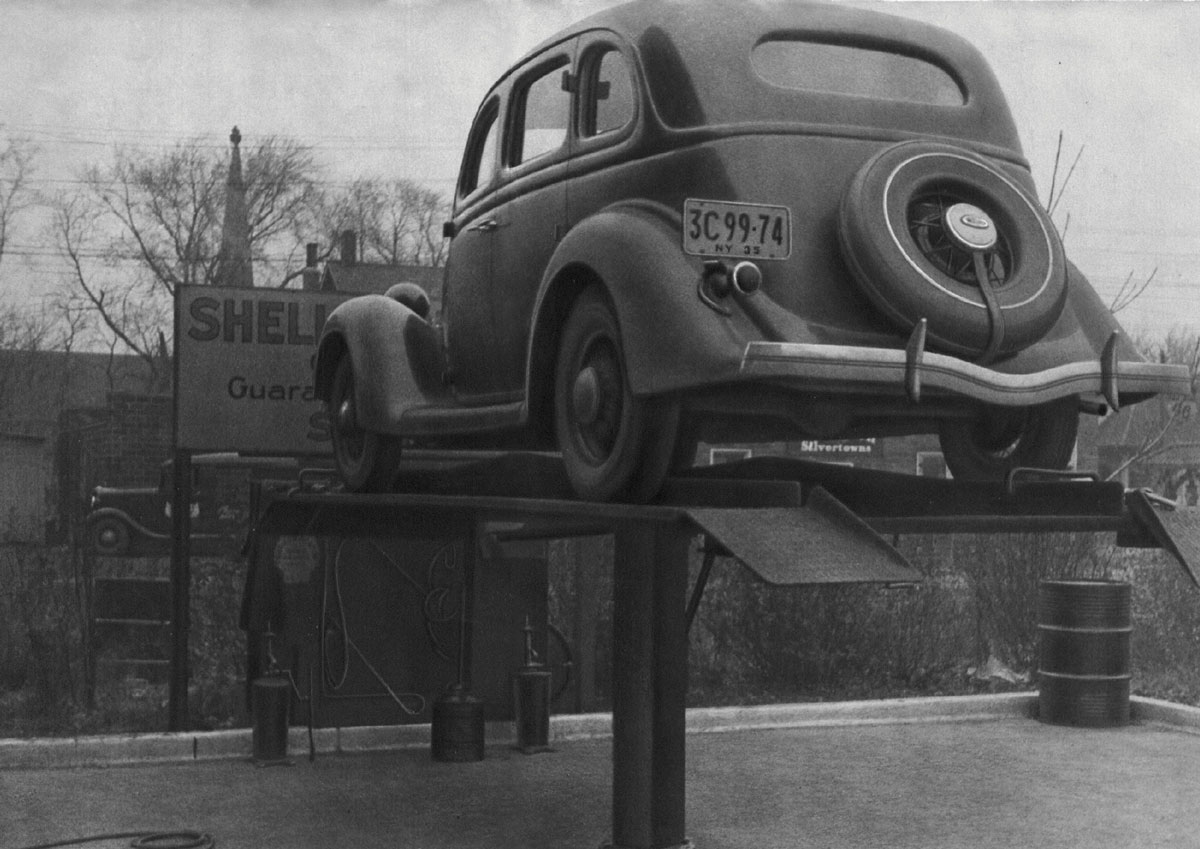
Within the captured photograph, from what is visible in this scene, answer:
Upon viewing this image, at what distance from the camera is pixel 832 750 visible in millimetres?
8969

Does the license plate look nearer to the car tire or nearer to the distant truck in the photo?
the car tire

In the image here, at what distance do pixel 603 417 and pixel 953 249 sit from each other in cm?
130

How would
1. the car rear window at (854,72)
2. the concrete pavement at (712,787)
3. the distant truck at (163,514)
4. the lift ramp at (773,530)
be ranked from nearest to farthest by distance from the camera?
the lift ramp at (773,530)
the car rear window at (854,72)
the concrete pavement at (712,787)
the distant truck at (163,514)

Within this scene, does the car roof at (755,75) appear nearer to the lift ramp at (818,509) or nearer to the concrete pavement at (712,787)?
the lift ramp at (818,509)

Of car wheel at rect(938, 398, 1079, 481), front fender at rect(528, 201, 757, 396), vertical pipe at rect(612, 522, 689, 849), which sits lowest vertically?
vertical pipe at rect(612, 522, 689, 849)

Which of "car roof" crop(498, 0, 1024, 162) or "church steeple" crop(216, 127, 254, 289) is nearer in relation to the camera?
"car roof" crop(498, 0, 1024, 162)

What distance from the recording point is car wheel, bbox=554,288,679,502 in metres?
5.22

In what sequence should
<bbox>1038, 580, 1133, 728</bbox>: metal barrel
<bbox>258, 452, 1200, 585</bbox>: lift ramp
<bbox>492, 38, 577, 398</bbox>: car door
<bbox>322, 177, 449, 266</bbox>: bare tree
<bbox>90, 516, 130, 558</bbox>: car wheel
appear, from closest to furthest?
1. <bbox>258, 452, 1200, 585</bbox>: lift ramp
2. <bbox>492, 38, 577, 398</bbox>: car door
3. <bbox>1038, 580, 1133, 728</bbox>: metal barrel
4. <bbox>90, 516, 130, 558</bbox>: car wheel
5. <bbox>322, 177, 449, 266</bbox>: bare tree

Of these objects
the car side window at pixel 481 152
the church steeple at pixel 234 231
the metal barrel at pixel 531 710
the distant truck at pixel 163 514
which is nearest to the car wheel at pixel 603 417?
the car side window at pixel 481 152

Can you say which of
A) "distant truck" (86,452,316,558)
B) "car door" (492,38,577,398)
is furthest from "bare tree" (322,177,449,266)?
"car door" (492,38,577,398)

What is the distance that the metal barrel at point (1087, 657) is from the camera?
9992 millimetres

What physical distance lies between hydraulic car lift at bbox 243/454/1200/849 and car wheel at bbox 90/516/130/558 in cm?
1357

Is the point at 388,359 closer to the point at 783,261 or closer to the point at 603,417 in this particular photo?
the point at 603,417

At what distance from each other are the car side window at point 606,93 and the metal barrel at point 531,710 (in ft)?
12.1
